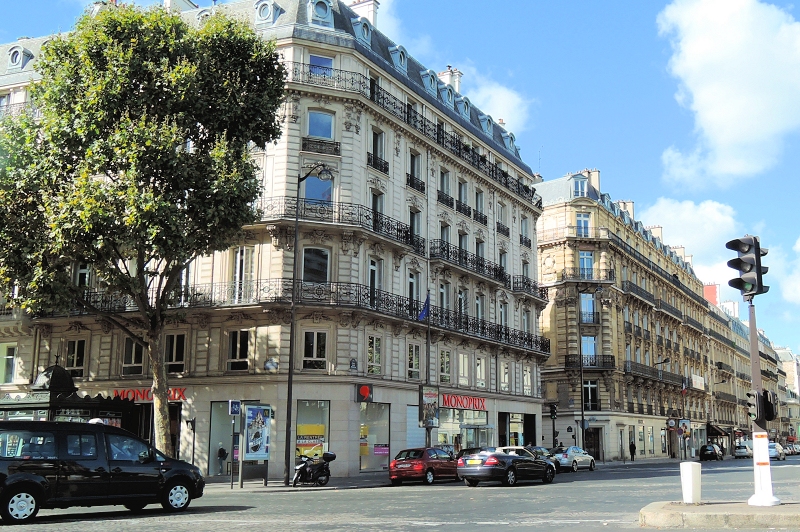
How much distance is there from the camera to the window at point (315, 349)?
32.1 metres

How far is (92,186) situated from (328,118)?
12475mm

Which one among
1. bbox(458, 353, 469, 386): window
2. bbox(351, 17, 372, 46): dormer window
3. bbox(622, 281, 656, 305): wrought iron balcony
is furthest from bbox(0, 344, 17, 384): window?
bbox(622, 281, 656, 305): wrought iron balcony

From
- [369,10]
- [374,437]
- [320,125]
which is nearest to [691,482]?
[374,437]

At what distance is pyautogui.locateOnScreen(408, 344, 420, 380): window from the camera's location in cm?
3684

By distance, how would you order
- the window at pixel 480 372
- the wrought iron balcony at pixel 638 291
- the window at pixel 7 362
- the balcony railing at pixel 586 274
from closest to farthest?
the window at pixel 7 362 → the window at pixel 480 372 → the balcony railing at pixel 586 274 → the wrought iron balcony at pixel 638 291

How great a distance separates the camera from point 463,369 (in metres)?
41.2

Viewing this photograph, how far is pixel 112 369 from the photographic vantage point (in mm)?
35156

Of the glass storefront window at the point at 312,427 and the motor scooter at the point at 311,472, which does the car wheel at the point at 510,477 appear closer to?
the motor scooter at the point at 311,472

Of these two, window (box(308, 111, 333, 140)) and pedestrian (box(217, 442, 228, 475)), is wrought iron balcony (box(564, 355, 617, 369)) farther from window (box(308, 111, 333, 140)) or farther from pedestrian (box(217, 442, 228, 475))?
pedestrian (box(217, 442, 228, 475))

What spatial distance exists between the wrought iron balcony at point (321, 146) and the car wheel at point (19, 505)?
20818 mm

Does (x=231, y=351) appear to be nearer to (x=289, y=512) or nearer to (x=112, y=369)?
(x=112, y=369)

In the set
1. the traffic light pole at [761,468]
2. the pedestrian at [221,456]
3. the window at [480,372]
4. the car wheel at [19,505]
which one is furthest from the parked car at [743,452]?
the car wheel at [19,505]

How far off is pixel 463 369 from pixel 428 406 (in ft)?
18.4

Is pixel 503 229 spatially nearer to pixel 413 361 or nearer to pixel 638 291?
pixel 413 361
